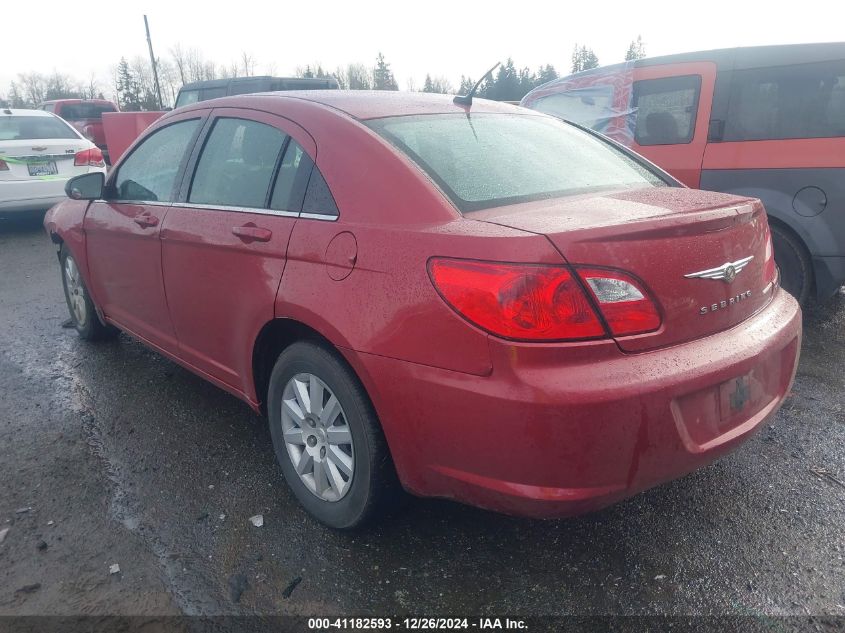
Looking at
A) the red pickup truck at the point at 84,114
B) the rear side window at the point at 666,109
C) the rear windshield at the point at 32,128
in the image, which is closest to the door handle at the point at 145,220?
the rear side window at the point at 666,109

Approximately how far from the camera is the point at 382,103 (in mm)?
2750

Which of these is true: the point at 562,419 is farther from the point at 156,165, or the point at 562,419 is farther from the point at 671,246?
the point at 156,165

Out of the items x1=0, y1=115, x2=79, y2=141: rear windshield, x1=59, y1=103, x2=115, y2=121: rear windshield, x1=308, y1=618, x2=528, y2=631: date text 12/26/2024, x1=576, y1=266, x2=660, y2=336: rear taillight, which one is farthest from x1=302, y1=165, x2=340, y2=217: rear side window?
x1=59, y1=103, x2=115, y2=121: rear windshield

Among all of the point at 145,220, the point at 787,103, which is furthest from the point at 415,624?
the point at 787,103

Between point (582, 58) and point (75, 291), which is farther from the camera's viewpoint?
point (582, 58)

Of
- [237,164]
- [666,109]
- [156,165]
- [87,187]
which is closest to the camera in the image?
[237,164]

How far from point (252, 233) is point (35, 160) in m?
7.24

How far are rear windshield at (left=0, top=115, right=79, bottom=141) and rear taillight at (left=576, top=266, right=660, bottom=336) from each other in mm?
9009

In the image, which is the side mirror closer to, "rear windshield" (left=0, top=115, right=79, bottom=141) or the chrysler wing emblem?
the chrysler wing emblem

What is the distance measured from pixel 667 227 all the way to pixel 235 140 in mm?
1946

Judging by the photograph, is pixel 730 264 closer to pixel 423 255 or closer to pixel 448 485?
pixel 423 255

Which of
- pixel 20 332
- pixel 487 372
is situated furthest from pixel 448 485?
pixel 20 332

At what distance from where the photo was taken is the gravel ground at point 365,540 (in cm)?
217

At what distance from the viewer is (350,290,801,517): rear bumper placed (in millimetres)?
1813
